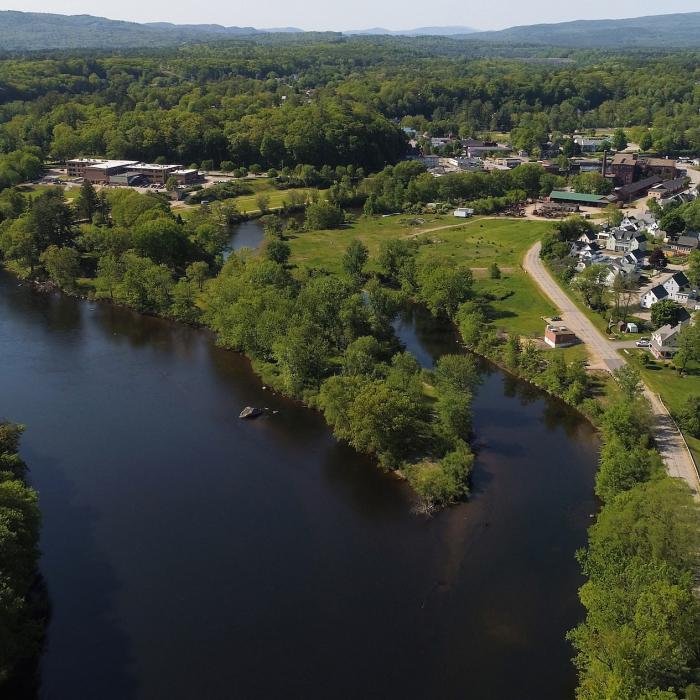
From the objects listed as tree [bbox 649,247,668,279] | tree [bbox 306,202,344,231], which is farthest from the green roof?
tree [bbox 306,202,344,231]

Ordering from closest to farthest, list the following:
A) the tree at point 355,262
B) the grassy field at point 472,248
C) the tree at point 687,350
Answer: the tree at point 687,350 → the grassy field at point 472,248 → the tree at point 355,262

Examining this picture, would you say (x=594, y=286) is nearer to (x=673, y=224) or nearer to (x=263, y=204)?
(x=673, y=224)

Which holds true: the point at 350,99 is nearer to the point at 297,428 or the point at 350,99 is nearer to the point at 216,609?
the point at 297,428

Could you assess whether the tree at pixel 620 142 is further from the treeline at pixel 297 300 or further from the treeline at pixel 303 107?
the treeline at pixel 297 300

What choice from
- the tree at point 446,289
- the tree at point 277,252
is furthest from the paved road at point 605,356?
the tree at point 277,252

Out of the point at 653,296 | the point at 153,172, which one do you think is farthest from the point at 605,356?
the point at 153,172
